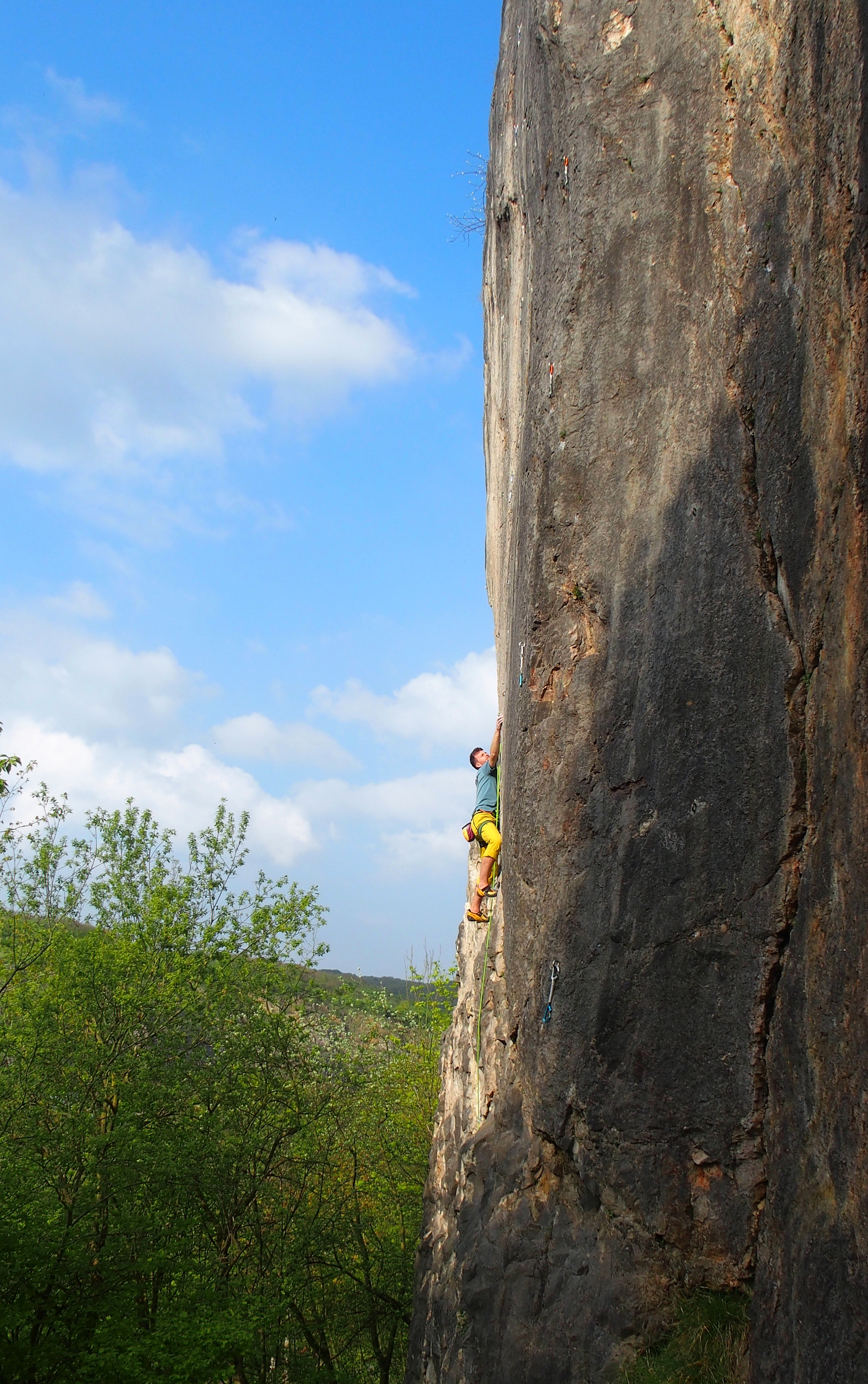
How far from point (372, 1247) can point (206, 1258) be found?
4509 mm

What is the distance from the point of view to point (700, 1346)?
5426 mm

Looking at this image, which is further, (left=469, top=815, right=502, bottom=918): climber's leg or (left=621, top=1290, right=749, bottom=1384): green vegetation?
(left=469, top=815, right=502, bottom=918): climber's leg

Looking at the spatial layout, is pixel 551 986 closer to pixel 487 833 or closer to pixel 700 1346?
pixel 700 1346

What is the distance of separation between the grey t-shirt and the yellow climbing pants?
63 mm

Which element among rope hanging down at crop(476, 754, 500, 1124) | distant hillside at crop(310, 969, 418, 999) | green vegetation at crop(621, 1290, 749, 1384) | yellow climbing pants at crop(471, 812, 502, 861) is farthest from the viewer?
distant hillside at crop(310, 969, 418, 999)

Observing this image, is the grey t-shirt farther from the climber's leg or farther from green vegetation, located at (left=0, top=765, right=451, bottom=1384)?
green vegetation, located at (left=0, top=765, right=451, bottom=1384)

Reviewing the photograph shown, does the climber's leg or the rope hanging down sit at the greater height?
the climber's leg

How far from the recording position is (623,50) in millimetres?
7105

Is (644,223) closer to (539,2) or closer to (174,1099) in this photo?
(539,2)

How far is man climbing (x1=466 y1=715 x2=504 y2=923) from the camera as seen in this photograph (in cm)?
1015

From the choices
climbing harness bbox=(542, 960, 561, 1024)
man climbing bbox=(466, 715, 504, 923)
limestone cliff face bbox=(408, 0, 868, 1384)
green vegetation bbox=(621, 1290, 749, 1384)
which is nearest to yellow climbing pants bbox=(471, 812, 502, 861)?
man climbing bbox=(466, 715, 504, 923)

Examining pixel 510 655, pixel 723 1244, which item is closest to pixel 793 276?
pixel 510 655

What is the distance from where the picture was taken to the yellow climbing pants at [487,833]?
1011 cm

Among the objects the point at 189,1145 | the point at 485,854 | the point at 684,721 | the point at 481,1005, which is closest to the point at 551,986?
the point at 684,721
